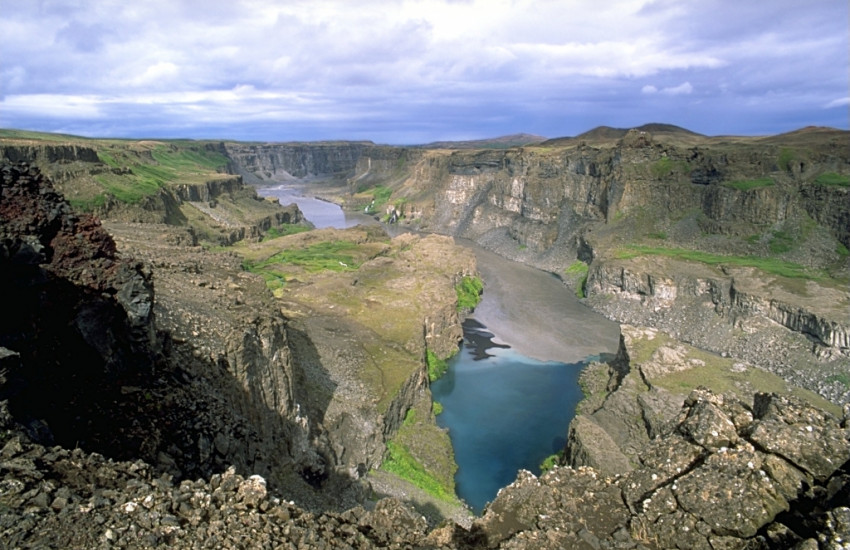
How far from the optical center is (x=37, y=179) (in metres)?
16.7

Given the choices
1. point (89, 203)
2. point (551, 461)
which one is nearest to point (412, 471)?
point (551, 461)

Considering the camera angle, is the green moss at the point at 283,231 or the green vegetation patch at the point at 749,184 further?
the green moss at the point at 283,231

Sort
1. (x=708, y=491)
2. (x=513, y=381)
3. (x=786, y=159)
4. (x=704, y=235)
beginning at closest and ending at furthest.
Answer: (x=708, y=491), (x=513, y=381), (x=704, y=235), (x=786, y=159)

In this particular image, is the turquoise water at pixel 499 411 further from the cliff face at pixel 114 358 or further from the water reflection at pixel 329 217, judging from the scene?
the water reflection at pixel 329 217

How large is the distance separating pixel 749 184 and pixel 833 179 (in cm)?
990

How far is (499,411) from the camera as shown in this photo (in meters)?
47.2

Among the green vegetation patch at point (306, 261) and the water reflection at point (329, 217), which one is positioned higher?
the green vegetation patch at point (306, 261)

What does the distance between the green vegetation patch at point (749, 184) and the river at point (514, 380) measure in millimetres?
27688

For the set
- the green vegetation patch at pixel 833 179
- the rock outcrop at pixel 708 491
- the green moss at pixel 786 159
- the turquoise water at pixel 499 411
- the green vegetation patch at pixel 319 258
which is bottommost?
the turquoise water at pixel 499 411

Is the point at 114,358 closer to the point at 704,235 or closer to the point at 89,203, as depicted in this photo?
the point at 89,203

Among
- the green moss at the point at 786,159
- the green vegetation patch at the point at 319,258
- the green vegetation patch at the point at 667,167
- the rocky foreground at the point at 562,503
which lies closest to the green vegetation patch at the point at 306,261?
the green vegetation patch at the point at 319,258

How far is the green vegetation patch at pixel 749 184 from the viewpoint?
83000 mm

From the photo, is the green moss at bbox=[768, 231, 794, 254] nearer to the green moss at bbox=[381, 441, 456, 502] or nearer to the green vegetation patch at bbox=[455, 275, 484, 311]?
the green vegetation patch at bbox=[455, 275, 484, 311]

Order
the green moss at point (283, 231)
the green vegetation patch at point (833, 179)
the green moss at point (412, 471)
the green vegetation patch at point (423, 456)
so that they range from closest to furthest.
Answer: the green moss at point (412, 471) < the green vegetation patch at point (423, 456) < the green vegetation patch at point (833, 179) < the green moss at point (283, 231)
